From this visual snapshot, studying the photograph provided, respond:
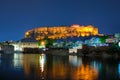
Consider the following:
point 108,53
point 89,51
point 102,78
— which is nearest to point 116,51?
point 108,53

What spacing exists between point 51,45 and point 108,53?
223 ft

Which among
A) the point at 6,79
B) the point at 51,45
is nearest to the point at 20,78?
the point at 6,79

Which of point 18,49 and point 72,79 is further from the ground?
point 18,49

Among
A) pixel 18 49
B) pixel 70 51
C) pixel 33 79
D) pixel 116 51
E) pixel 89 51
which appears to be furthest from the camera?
pixel 18 49

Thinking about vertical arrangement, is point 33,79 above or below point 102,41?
below

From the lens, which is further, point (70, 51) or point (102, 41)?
point (102, 41)

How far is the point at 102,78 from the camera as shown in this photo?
→ 103ft

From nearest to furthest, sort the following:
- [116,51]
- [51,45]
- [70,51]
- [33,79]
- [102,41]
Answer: [33,79], [116,51], [70,51], [102,41], [51,45]

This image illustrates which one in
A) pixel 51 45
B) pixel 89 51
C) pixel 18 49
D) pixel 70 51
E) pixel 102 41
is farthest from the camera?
pixel 18 49

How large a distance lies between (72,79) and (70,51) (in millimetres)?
93925

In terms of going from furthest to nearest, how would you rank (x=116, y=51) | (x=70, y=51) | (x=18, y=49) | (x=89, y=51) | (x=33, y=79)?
(x=18, y=49), (x=70, y=51), (x=89, y=51), (x=116, y=51), (x=33, y=79)

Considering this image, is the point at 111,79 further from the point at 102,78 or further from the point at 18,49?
the point at 18,49

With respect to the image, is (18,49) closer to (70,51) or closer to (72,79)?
(70,51)

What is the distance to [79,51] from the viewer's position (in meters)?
117
